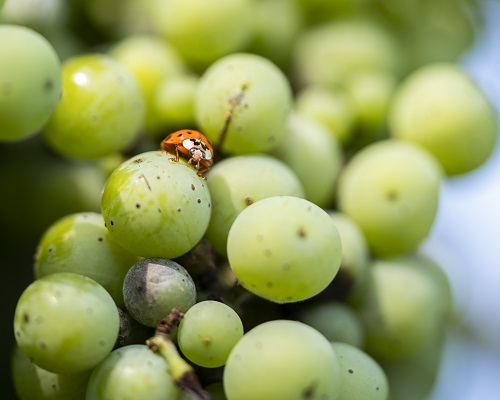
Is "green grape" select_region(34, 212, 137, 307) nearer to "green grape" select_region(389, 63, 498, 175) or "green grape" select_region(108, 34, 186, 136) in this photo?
"green grape" select_region(108, 34, 186, 136)

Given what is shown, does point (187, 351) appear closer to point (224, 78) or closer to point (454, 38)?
point (224, 78)

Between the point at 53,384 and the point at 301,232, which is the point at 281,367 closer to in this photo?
the point at 301,232

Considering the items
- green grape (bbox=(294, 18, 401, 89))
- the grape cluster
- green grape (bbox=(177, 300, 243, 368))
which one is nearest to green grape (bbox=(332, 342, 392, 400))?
the grape cluster

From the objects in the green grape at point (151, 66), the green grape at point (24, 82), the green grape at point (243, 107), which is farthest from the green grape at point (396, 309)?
the green grape at point (24, 82)

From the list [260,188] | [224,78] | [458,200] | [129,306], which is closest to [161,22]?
[224,78]

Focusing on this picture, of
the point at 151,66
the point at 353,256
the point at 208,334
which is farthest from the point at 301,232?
the point at 151,66

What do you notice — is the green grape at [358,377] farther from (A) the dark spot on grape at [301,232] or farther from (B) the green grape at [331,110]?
(B) the green grape at [331,110]

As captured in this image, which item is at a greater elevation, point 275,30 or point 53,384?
point 275,30
